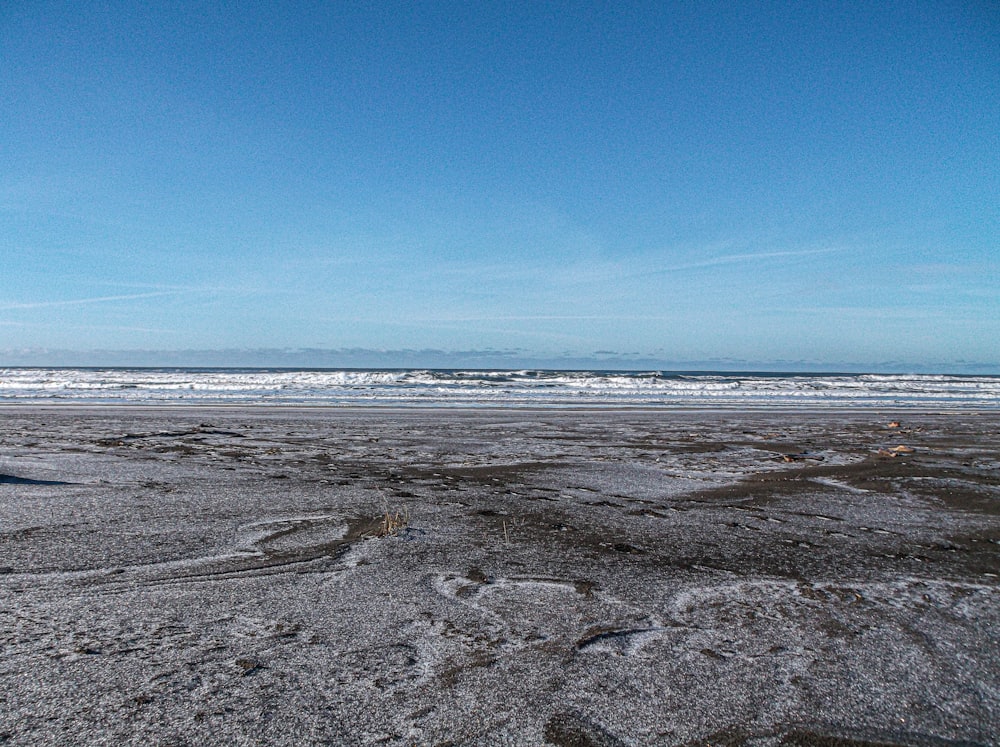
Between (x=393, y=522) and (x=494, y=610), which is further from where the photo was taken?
(x=393, y=522)

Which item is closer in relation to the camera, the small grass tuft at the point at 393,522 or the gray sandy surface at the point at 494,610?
the gray sandy surface at the point at 494,610

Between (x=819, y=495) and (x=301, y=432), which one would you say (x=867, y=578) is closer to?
(x=819, y=495)

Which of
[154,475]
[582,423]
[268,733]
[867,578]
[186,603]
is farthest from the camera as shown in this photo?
[582,423]

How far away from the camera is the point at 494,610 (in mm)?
3229

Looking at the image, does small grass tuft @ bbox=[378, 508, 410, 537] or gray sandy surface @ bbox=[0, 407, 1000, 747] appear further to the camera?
small grass tuft @ bbox=[378, 508, 410, 537]

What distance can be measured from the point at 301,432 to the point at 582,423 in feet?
21.2

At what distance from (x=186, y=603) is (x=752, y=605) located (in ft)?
9.39

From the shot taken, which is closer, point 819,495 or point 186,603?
point 186,603

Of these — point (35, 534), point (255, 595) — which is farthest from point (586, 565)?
point (35, 534)

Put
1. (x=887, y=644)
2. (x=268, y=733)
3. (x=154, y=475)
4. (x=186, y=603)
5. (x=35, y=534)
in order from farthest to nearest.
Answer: (x=154, y=475) < (x=35, y=534) < (x=186, y=603) < (x=887, y=644) < (x=268, y=733)

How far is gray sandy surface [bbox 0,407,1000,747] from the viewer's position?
7.44 feet

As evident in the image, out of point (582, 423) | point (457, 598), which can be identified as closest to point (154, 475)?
point (457, 598)

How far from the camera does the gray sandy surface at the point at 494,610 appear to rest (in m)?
2.27

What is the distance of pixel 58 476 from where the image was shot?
6.98m
